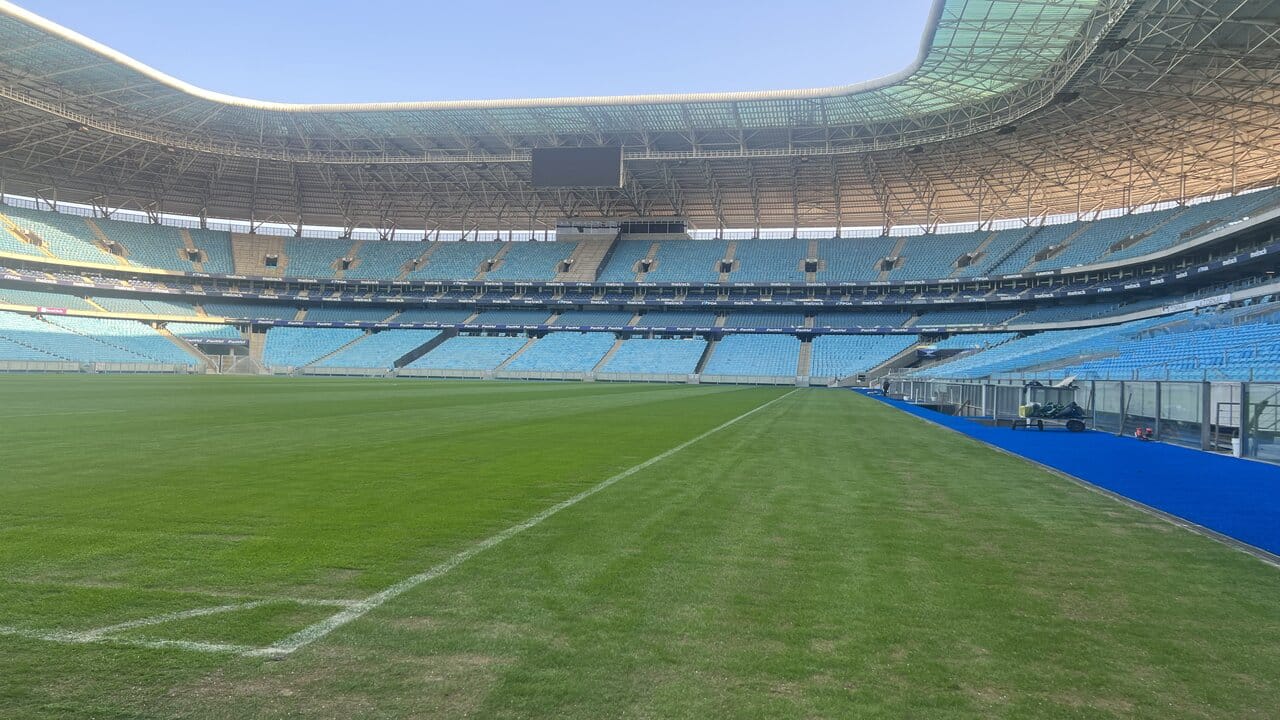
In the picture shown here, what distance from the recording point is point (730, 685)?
316 centimetres

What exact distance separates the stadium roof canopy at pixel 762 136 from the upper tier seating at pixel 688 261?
127 inches

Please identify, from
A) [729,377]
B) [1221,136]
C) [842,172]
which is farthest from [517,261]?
[1221,136]

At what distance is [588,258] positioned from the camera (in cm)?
7319

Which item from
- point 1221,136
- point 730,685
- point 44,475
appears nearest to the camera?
point 730,685

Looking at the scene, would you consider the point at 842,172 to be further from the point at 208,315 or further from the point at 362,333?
the point at 208,315

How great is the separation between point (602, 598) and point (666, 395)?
31.0 metres

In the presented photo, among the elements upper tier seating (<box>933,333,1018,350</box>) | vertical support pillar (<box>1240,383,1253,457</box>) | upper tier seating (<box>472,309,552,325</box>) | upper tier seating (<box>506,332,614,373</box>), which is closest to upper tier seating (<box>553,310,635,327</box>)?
upper tier seating (<box>472,309,552,325</box>)

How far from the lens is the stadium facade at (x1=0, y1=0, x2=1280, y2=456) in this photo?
3622cm

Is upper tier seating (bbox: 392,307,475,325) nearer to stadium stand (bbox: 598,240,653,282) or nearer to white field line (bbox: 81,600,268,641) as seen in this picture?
stadium stand (bbox: 598,240,653,282)

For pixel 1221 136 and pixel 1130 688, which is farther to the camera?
pixel 1221 136

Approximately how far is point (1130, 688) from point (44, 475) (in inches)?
404

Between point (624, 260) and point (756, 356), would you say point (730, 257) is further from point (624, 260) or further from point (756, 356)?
point (756, 356)

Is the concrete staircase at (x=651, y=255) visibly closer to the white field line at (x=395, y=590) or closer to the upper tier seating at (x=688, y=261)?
the upper tier seating at (x=688, y=261)

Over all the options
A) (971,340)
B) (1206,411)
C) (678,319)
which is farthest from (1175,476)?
(678,319)
